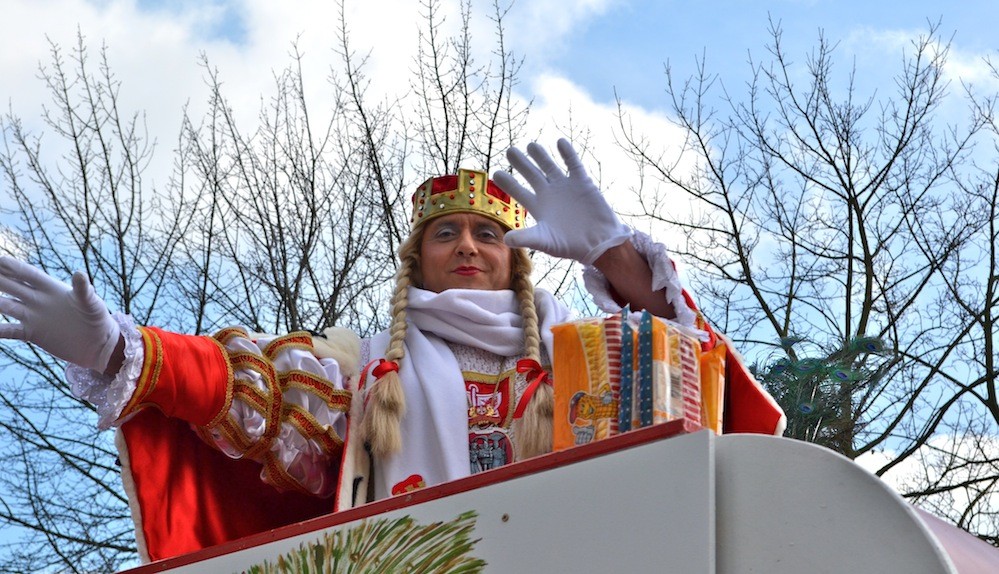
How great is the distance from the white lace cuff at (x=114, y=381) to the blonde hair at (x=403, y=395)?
66 cm

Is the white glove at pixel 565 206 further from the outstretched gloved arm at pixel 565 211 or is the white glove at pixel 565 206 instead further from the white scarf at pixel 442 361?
the white scarf at pixel 442 361

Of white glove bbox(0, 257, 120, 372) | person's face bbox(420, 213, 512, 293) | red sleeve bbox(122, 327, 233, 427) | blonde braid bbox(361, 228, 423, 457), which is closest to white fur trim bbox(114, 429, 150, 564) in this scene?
red sleeve bbox(122, 327, 233, 427)

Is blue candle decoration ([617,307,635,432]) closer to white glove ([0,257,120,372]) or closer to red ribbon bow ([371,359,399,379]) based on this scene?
red ribbon bow ([371,359,399,379])

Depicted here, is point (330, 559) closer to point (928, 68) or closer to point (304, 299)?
point (304, 299)

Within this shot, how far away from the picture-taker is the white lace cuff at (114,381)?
337 cm

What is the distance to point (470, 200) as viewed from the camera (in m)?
4.12

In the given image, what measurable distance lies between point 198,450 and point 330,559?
1.63 metres

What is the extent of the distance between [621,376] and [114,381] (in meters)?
1.45

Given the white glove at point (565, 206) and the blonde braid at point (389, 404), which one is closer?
the white glove at point (565, 206)

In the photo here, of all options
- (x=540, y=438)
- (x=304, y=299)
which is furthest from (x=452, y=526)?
(x=304, y=299)

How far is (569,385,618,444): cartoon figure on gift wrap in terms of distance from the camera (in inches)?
105

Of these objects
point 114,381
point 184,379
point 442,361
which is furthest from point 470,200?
point 114,381

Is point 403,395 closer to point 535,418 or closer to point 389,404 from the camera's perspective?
point 389,404

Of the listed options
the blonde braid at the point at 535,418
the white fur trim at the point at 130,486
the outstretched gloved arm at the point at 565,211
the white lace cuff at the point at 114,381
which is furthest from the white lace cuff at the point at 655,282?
the white fur trim at the point at 130,486
